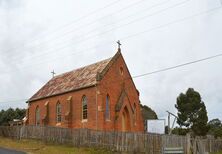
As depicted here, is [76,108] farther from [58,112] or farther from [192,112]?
[192,112]

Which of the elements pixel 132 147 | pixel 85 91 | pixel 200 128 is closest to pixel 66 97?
pixel 85 91

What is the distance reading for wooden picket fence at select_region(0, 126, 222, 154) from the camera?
26.8 metres

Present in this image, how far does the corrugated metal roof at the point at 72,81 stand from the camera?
42656 millimetres

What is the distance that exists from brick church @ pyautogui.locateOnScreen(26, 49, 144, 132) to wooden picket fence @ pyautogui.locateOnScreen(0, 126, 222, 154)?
690 cm

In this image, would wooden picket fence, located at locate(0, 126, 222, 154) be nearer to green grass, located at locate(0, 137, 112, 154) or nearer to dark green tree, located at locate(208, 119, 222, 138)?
green grass, located at locate(0, 137, 112, 154)

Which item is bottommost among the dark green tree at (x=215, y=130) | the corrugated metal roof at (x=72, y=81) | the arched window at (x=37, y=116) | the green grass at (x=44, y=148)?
the dark green tree at (x=215, y=130)

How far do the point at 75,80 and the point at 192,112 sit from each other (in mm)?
26295

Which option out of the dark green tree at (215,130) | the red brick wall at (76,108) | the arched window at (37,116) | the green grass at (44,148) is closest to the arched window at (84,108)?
the red brick wall at (76,108)

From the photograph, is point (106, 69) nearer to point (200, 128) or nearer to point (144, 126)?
point (144, 126)

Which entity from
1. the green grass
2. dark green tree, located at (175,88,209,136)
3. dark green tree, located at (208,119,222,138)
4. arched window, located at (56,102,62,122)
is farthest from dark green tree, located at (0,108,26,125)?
dark green tree, located at (208,119,222,138)

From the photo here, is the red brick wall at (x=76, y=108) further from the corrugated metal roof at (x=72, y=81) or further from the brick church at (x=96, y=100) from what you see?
the corrugated metal roof at (x=72, y=81)

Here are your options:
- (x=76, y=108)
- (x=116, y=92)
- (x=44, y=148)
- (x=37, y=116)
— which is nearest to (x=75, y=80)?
(x=76, y=108)

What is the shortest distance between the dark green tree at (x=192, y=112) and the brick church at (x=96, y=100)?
1739cm

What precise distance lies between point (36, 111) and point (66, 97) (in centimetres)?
938
